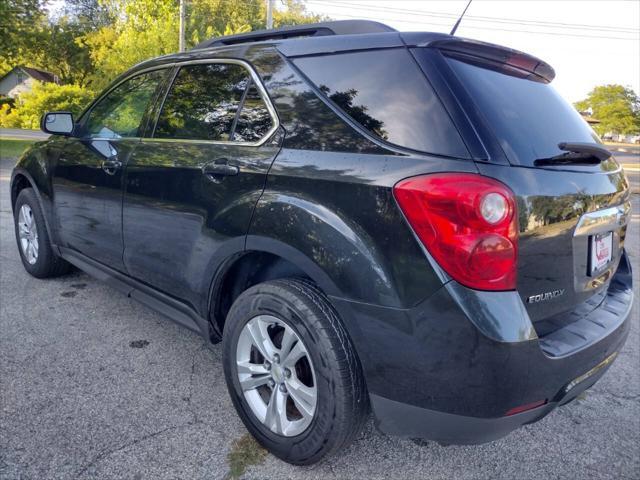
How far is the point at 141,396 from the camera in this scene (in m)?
2.54

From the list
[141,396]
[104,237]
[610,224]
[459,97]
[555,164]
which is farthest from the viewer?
[104,237]

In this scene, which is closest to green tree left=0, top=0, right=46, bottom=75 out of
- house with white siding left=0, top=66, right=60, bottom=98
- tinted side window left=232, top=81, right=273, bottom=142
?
tinted side window left=232, top=81, right=273, bottom=142

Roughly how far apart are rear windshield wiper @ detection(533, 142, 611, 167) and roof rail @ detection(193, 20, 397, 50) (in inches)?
32.8

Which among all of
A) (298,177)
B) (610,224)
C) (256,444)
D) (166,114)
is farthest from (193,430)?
(610,224)

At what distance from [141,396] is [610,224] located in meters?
2.36

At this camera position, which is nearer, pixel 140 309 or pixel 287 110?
pixel 287 110

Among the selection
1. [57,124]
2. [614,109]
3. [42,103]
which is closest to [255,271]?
[614,109]

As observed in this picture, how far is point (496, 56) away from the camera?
2.02 metres

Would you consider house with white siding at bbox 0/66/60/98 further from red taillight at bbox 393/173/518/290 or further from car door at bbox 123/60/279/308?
red taillight at bbox 393/173/518/290

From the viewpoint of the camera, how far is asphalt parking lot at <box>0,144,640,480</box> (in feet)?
6.81

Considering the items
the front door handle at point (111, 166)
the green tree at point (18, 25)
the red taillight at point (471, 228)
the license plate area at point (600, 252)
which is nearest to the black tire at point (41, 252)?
the front door handle at point (111, 166)

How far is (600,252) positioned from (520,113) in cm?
69

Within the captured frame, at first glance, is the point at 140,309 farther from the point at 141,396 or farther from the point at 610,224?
the point at 610,224

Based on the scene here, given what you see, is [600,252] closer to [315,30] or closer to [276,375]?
[276,375]
